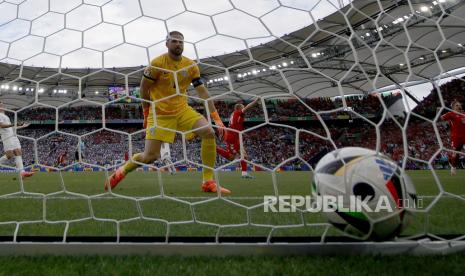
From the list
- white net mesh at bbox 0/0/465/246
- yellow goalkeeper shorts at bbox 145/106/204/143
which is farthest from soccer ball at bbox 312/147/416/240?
yellow goalkeeper shorts at bbox 145/106/204/143

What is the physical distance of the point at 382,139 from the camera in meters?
1.51

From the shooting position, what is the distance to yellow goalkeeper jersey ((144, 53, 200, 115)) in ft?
6.08

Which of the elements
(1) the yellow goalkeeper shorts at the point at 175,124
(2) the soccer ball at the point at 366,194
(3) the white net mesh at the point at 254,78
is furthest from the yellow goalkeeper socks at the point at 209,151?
(2) the soccer ball at the point at 366,194

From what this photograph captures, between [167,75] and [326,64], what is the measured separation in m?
0.81

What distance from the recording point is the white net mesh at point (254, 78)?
5.27 feet

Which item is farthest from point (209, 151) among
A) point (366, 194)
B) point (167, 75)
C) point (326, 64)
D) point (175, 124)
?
point (366, 194)

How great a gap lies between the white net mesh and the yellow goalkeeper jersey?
0.06m

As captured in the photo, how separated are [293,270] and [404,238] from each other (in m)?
0.55

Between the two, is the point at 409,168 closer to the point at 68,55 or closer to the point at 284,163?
the point at 284,163

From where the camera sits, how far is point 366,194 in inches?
57.4

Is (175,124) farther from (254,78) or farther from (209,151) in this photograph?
(254,78)

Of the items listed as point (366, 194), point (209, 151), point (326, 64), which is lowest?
point (366, 194)

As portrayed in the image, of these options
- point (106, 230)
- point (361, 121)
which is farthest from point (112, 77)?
point (361, 121)

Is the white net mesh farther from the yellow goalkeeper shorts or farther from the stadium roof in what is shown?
the yellow goalkeeper shorts
